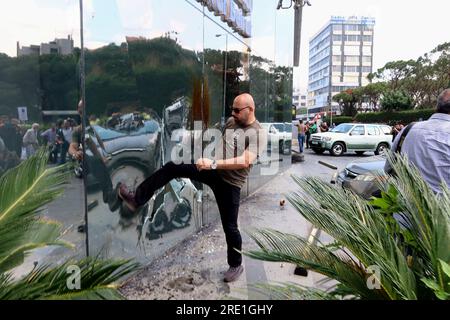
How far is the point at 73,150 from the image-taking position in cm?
320

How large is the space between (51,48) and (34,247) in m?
1.89

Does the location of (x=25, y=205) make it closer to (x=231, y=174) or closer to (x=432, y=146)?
(x=231, y=174)

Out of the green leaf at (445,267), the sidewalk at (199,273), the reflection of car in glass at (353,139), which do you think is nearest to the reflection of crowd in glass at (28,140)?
the sidewalk at (199,273)

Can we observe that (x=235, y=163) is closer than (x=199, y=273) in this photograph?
Yes

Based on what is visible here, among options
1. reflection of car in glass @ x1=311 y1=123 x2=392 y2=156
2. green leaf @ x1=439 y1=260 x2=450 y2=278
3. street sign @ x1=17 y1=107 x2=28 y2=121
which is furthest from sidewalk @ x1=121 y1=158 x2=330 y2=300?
reflection of car in glass @ x1=311 y1=123 x2=392 y2=156

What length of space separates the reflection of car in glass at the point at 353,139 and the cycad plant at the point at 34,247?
17723 mm

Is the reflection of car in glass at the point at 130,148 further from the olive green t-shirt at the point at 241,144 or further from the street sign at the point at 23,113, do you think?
the olive green t-shirt at the point at 241,144

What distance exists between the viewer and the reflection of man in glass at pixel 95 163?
127 inches

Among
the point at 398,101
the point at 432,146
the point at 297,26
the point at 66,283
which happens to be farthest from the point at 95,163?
the point at 398,101

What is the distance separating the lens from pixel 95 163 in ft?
11.3

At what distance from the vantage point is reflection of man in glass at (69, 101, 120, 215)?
3217mm

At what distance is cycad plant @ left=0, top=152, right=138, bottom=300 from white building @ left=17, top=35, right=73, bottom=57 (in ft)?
4.66

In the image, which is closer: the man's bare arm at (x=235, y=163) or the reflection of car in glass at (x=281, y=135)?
the man's bare arm at (x=235, y=163)
